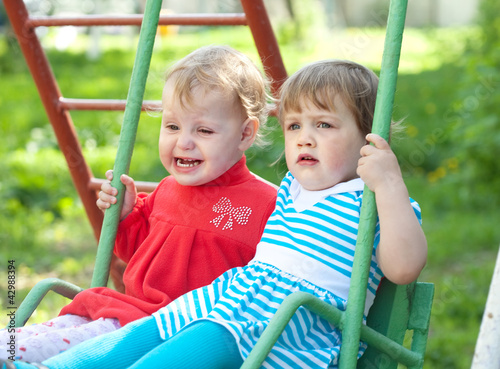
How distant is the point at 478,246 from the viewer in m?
4.13

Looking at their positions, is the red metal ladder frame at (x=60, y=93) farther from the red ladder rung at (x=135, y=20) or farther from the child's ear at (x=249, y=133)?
the child's ear at (x=249, y=133)

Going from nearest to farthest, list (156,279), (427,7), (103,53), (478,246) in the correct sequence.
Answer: (156,279), (478,246), (103,53), (427,7)

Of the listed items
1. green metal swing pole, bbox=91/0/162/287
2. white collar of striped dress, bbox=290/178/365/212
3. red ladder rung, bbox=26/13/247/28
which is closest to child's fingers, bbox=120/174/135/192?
green metal swing pole, bbox=91/0/162/287

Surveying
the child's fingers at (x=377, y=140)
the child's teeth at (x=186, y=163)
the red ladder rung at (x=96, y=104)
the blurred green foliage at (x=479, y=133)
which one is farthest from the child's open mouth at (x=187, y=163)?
the blurred green foliage at (x=479, y=133)

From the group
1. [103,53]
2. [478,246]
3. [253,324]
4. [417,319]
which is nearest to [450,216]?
[478,246]

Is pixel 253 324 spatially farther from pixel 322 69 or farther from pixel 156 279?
pixel 322 69

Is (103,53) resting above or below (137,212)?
above

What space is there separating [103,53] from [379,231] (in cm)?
988

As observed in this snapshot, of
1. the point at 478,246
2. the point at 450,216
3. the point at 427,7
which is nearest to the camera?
the point at 478,246

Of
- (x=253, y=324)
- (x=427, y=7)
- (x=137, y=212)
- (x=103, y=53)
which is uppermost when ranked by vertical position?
(x=427, y=7)

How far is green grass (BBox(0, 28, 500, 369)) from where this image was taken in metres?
3.40

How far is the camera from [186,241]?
1.76m

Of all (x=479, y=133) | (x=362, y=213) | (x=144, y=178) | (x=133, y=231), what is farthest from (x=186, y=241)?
(x=144, y=178)

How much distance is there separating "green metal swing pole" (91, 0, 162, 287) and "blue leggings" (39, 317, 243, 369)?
1.06 feet
